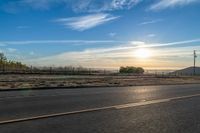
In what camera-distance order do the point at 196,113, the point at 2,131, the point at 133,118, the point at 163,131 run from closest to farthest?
the point at 2,131 → the point at 163,131 → the point at 133,118 → the point at 196,113

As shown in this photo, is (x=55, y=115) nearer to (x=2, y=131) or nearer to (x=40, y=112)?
(x=40, y=112)

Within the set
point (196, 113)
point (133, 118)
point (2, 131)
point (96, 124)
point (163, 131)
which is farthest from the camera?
point (196, 113)

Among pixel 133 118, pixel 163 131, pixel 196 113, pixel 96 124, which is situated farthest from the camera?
pixel 196 113

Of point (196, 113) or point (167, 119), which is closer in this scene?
point (167, 119)

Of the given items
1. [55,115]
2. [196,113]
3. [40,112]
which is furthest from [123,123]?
[196,113]

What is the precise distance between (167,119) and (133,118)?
3.12ft

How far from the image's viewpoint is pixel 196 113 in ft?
37.4

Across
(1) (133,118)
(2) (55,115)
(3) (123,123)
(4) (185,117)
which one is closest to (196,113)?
(4) (185,117)

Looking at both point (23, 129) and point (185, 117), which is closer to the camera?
point (23, 129)

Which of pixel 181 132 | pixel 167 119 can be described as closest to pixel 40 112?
pixel 167 119

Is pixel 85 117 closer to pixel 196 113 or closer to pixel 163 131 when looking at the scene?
pixel 163 131

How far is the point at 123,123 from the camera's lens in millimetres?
8906

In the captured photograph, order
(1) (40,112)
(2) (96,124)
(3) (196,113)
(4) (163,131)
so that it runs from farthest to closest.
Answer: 1. (3) (196,113)
2. (1) (40,112)
3. (2) (96,124)
4. (4) (163,131)

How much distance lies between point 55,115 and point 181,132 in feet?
12.0
